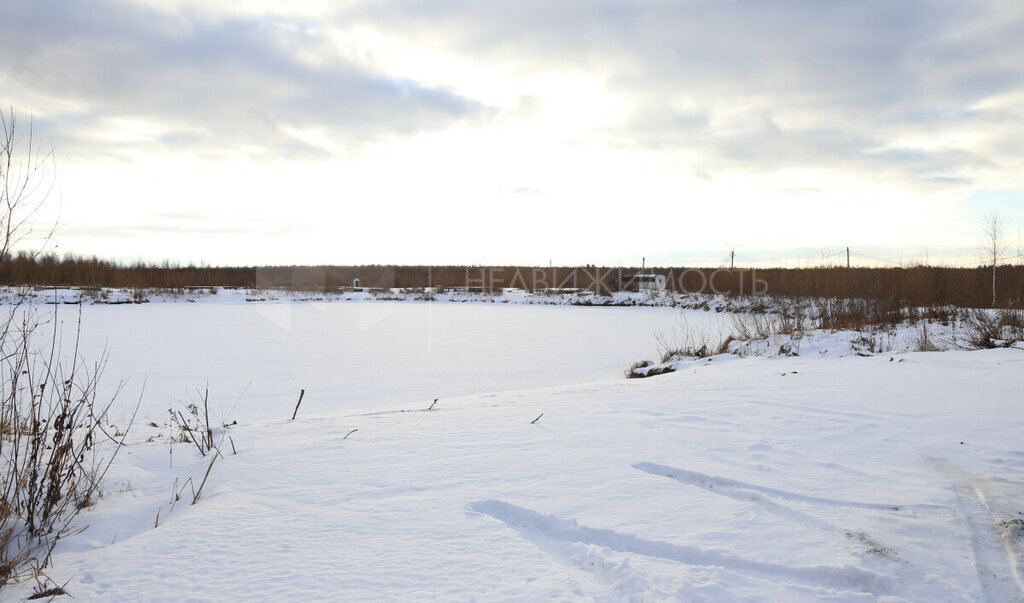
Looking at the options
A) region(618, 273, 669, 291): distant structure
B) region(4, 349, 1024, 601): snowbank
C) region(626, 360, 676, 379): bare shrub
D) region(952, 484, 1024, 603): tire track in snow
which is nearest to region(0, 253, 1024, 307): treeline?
region(618, 273, 669, 291): distant structure

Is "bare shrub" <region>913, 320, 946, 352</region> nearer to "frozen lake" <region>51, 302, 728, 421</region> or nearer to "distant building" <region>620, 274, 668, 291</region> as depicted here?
"frozen lake" <region>51, 302, 728, 421</region>

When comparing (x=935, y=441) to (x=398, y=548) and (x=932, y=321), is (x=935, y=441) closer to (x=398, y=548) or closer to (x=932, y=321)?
(x=398, y=548)

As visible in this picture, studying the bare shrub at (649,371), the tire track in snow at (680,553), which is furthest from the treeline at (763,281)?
the bare shrub at (649,371)

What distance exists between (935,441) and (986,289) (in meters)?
18.8

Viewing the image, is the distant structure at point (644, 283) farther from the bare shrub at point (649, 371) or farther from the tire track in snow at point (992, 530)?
the tire track in snow at point (992, 530)

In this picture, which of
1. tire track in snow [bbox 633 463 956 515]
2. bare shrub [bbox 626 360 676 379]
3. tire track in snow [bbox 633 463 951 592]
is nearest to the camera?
tire track in snow [bbox 633 463 951 592]

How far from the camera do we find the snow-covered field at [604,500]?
2.06 m

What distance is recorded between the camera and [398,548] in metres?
2.34

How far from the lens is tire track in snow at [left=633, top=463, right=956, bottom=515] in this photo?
2623mm

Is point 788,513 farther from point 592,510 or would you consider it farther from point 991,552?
point 592,510

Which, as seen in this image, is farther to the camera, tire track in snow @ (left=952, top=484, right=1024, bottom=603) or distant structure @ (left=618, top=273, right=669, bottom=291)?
distant structure @ (left=618, top=273, right=669, bottom=291)

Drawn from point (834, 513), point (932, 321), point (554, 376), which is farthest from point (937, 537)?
point (932, 321)

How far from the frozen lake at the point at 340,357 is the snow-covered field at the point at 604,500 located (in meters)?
1.40

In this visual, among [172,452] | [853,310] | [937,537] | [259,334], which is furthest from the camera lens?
[259,334]
